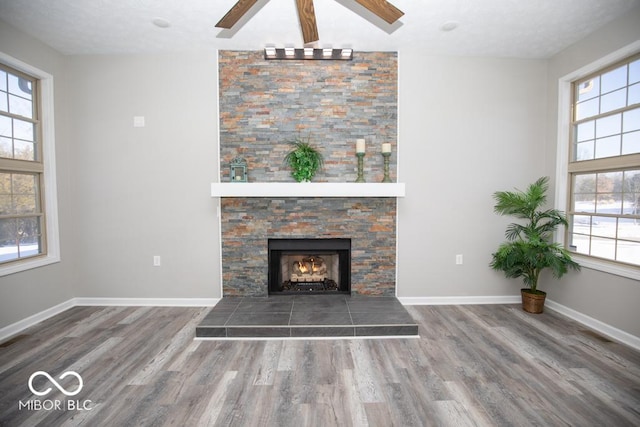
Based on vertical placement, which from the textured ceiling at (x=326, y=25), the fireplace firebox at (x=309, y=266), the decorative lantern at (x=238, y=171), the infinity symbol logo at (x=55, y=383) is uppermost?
the textured ceiling at (x=326, y=25)

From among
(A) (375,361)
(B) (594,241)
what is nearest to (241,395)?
(A) (375,361)

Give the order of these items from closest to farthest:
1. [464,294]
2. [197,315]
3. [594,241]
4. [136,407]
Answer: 1. [136,407]
2. [594,241]
3. [197,315]
4. [464,294]

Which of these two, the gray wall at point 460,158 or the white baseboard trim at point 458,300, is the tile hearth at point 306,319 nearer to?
the white baseboard trim at point 458,300

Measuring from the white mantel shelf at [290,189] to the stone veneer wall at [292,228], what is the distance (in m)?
0.26

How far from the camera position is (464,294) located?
343cm

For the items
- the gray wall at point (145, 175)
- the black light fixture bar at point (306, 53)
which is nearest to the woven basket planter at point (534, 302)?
the black light fixture bar at point (306, 53)

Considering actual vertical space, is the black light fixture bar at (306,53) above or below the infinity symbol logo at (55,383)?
above

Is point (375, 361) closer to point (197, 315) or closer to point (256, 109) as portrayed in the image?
point (197, 315)

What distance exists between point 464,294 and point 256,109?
10.6ft

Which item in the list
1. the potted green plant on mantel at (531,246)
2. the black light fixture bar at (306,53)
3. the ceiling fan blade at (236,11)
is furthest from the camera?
the black light fixture bar at (306,53)

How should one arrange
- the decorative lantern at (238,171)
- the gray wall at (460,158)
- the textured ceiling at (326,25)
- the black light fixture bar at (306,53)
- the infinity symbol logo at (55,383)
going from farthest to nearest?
the gray wall at (460,158), the decorative lantern at (238,171), the black light fixture bar at (306,53), the textured ceiling at (326,25), the infinity symbol logo at (55,383)

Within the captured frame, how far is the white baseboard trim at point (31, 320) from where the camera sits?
8.55ft

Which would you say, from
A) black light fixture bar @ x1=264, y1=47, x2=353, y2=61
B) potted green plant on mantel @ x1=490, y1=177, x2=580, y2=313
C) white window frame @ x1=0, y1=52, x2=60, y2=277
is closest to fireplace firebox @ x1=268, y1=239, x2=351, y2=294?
potted green plant on mantel @ x1=490, y1=177, x2=580, y2=313

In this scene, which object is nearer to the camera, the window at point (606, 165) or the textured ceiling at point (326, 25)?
the textured ceiling at point (326, 25)
